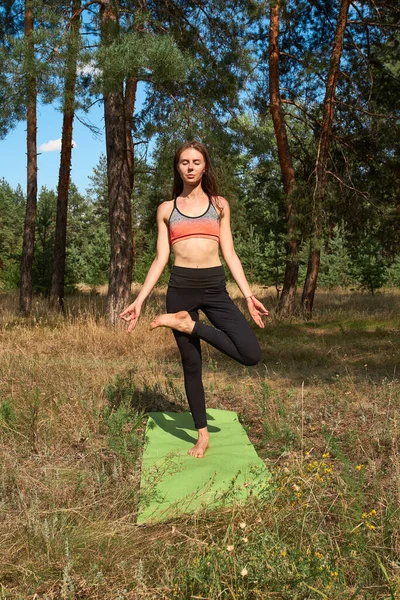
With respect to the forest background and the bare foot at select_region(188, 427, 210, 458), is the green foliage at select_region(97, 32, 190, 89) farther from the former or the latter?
the bare foot at select_region(188, 427, 210, 458)

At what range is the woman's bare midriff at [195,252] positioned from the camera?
11.8ft

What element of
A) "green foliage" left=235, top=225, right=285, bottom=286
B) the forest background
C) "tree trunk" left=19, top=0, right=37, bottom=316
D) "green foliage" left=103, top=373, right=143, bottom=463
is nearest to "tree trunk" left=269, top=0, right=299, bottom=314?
the forest background

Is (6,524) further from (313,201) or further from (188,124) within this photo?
(313,201)

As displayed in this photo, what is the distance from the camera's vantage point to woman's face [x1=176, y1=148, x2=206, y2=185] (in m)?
3.56

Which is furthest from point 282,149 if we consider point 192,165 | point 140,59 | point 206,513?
point 206,513

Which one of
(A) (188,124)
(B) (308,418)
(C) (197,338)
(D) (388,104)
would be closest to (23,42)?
→ (A) (188,124)

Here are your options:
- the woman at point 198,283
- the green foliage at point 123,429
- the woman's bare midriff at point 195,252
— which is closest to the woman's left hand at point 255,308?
the woman at point 198,283

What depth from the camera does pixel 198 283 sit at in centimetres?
362

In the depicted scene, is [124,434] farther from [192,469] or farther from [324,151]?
[324,151]

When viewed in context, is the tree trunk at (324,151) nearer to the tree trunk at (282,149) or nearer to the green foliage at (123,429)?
the tree trunk at (282,149)

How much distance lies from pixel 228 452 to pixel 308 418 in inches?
37.3

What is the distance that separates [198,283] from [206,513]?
1.50m

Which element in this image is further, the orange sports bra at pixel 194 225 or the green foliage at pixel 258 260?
the green foliage at pixel 258 260

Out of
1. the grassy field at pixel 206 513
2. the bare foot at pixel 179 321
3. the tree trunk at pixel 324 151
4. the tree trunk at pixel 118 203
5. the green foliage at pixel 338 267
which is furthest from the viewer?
the green foliage at pixel 338 267
